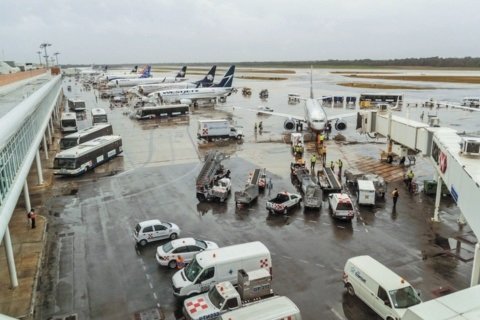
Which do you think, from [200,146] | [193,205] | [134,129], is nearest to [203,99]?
[134,129]

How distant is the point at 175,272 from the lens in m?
25.3

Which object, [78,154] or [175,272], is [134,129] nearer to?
[78,154]

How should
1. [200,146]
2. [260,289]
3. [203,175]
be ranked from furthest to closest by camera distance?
[200,146]
[203,175]
[260,289]

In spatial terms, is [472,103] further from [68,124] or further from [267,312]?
[267,312]

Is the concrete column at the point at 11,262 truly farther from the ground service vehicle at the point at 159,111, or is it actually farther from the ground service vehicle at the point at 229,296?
the ground service vehicle at the point at 159,111

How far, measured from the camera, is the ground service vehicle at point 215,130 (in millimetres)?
63281

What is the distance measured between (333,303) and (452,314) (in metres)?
9.50

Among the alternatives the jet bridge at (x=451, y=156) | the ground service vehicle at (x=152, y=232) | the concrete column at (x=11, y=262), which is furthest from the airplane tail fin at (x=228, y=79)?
the concrete column at (x=11, y=262)

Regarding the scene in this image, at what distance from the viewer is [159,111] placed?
90188 millimetres

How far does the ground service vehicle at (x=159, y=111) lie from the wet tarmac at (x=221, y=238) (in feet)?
127

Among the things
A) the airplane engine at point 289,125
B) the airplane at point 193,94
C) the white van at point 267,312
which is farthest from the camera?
the airplane at point 193,94

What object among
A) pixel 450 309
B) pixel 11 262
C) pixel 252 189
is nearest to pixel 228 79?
pixel 252 189

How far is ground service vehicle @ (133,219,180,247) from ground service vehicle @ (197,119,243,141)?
114 ft

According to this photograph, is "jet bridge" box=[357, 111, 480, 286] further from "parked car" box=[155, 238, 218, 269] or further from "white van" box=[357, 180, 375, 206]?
"parked car" box=[155, 238, 218, 269]
